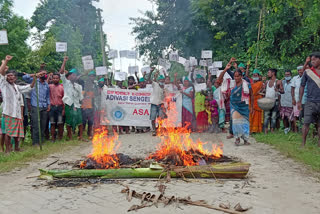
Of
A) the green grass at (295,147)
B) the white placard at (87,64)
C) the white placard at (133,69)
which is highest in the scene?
the white placard at (133,69)

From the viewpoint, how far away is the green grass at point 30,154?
6770mm

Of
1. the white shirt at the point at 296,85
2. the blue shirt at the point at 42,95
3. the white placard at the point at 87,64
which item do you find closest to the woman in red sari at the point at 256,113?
the white shirt at the point at 296,85

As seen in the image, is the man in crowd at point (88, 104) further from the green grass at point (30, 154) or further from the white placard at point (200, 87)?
the white placard at point (200, 87)

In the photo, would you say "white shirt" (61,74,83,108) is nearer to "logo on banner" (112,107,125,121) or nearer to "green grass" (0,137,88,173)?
"green grass" (0,137,88,173)

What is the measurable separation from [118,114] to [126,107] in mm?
410

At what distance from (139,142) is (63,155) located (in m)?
2.63

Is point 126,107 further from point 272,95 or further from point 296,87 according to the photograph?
point 296,87

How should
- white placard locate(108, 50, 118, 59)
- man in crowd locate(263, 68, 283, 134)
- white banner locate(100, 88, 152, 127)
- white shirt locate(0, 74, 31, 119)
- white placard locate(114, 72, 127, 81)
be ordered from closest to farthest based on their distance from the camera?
white shirt locate(0, 74, 31, 119) → man in crowd locate(263, 68, 283, 134) → white banner locate(100, 88, 152, 127) → white placard locate(114, 72, 127, 81) → white placard locate(108, 50, 118, 59)

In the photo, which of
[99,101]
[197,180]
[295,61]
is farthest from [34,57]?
[197,180]

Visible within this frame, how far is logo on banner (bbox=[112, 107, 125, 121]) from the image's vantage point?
41.0 feet

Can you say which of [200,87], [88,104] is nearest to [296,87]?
[200,87]

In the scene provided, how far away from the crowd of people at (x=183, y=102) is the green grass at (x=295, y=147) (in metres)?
0.39

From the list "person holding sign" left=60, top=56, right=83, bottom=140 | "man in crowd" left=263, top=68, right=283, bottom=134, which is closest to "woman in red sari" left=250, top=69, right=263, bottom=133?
"man in crowd" left=263, top=68, right=283, bottom=134

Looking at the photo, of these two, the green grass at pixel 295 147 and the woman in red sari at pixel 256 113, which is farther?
the woman in red sari at pixel 256 113
